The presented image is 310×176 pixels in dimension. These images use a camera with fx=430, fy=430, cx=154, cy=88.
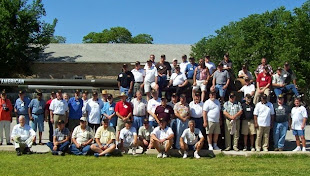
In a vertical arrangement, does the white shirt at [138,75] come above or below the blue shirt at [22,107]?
above

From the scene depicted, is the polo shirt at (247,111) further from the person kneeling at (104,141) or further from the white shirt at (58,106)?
the white shirt at (58,106)

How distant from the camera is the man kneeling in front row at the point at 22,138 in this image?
1205 cm

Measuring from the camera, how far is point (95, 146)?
12.0 m

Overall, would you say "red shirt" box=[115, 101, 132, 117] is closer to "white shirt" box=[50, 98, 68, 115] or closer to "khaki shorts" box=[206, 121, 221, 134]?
"white shirt" box=[50, 98, 68, 115]

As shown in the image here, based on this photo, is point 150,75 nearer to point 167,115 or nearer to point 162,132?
point 167,115

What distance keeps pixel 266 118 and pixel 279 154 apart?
1080mm

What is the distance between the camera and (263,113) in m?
12.5

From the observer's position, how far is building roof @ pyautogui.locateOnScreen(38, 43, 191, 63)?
39.9m

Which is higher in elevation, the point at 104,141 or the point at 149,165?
the point at 104,141

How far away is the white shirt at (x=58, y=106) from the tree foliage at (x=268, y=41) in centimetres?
2313

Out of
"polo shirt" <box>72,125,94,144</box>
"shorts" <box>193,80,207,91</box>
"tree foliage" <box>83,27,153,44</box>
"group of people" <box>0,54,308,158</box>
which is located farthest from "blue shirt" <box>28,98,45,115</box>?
"tree foliage" <box>83,27,153,44</box>

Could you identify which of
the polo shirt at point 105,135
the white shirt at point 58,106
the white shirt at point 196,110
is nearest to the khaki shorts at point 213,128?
→ the white shirt at point 196,110

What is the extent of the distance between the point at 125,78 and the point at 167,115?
7.30 feet

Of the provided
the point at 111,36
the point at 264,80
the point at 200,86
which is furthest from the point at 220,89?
the point at 111,36
